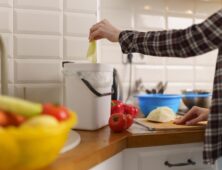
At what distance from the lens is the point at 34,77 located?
4.43 feet

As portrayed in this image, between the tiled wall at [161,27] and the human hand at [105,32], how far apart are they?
0.49 metres

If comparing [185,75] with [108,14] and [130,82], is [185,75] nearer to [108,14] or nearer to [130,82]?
[130,82]

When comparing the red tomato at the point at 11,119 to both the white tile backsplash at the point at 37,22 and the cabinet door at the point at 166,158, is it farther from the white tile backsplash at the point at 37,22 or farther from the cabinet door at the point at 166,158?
the white tile backsplash at the point at 37,22

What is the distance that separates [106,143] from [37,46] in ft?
1.95

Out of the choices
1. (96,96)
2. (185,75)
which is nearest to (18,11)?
(96,96)

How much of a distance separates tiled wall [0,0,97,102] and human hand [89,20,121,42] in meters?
0.21

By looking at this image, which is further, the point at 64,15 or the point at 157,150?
the point at 64,15

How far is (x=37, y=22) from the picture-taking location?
135cm

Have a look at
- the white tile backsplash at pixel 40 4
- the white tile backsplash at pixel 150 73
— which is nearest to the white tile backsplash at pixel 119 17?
the white tile backsplash at pixel 150 73

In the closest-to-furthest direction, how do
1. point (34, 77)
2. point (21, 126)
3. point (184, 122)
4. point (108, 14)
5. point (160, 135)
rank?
point (21, 126) → point (160, 135) → point (184, 122) → point (34, 77) → point (108, 14)

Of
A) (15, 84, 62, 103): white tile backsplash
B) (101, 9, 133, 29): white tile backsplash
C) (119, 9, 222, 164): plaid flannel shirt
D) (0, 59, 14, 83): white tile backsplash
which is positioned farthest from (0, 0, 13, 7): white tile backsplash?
(119, 9, 222, 164): plaid flannel shirt

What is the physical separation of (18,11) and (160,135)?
0.74 m

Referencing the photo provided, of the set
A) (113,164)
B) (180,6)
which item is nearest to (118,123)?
(113,164)

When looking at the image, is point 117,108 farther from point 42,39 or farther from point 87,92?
point 42,39
